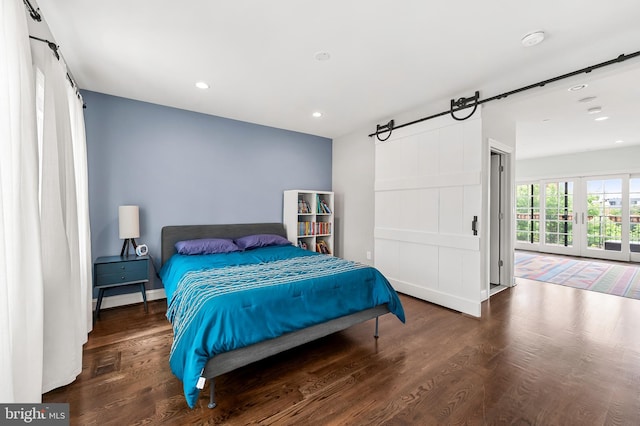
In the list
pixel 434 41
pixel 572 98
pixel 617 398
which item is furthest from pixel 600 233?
pixel 434 41

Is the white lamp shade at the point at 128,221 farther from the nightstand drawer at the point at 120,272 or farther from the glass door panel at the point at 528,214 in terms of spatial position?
the glass door panel at the point at 528,214

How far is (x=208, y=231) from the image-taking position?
154 inches

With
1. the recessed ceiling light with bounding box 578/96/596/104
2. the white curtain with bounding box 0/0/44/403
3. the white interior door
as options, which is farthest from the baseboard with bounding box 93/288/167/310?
the recessed ceiling light with bounding box 578/96/596/104

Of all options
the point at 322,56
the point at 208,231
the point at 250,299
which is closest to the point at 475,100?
the point at 322,56

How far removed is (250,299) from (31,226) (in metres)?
1.24

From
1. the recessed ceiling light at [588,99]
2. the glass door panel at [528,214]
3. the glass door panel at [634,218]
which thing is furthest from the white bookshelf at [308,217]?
the glass door panel at [634,218]

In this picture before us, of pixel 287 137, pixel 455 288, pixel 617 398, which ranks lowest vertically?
pixel 617 398

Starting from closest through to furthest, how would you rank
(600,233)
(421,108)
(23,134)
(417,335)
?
(23,134), (417,335), (421,108), (600,233)

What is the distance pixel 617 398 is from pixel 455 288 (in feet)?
5.20

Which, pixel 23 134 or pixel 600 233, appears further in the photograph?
pixel 600 233

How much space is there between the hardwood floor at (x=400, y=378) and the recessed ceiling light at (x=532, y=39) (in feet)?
8.34

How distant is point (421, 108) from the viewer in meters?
3.66

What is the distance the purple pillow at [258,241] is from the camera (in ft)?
12.5

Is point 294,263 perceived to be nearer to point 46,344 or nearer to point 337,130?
point 46,344
